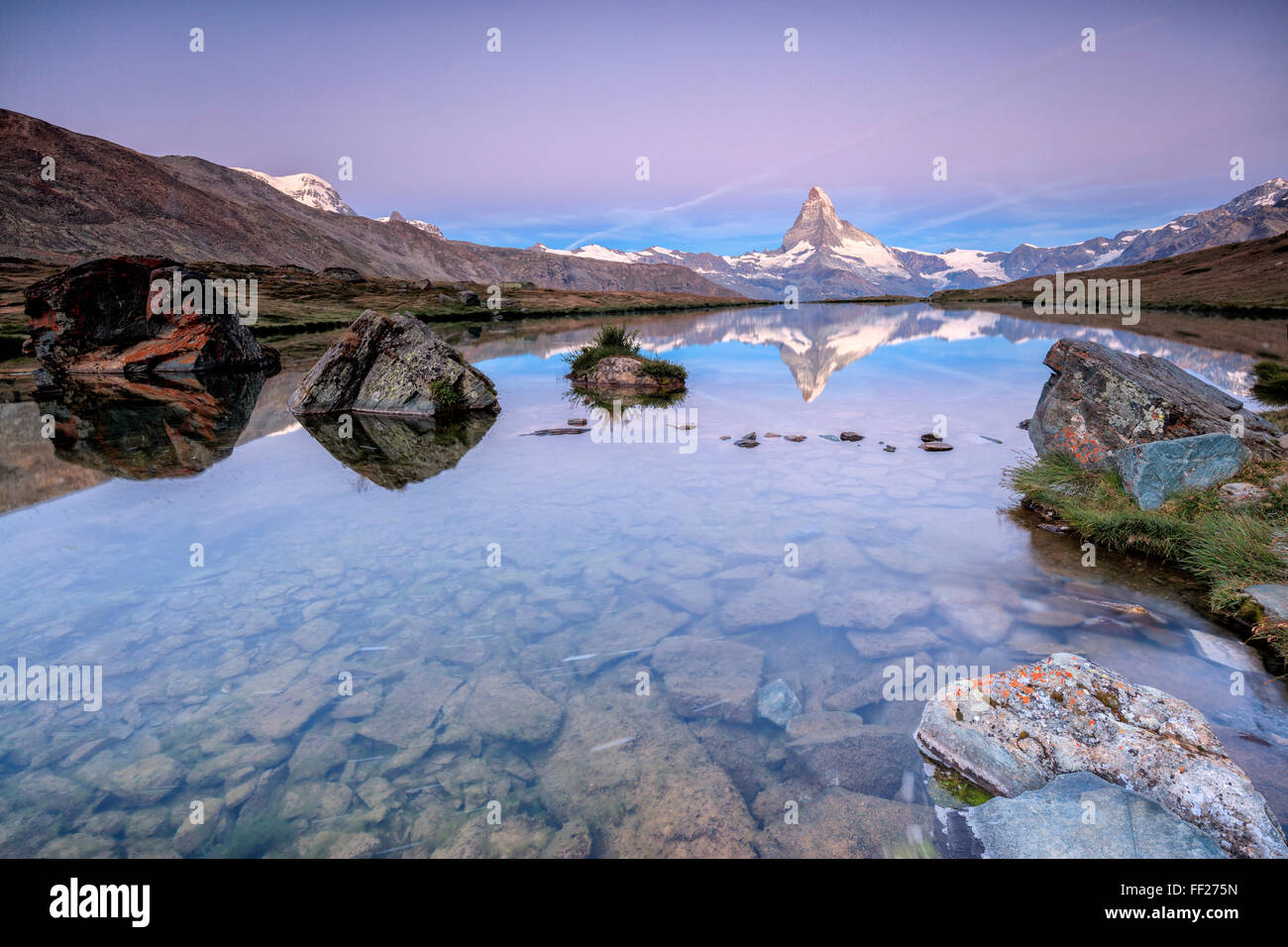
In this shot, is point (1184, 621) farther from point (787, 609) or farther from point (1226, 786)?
point (787, 609)

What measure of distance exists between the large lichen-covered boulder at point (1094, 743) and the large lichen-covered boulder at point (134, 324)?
33.6 metres

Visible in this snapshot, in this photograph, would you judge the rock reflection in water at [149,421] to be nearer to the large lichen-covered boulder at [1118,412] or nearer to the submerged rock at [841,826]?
the submerged rock at [841,826]

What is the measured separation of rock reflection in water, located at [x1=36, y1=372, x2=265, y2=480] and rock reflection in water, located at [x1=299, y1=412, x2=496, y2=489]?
2.37 m

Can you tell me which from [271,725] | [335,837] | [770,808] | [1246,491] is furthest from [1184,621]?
[271,725]

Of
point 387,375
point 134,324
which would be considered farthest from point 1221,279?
point 134,324

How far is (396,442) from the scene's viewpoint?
1545 centimetres

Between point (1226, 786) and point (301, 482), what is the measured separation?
13.4m

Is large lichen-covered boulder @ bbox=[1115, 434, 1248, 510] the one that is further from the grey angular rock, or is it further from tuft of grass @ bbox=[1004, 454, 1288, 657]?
the grey angular rock

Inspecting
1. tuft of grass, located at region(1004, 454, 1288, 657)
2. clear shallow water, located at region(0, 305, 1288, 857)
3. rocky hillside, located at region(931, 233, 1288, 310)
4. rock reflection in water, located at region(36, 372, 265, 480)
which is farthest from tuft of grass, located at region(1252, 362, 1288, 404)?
rocky hillside, located at region(931, 233, 1288, 310)

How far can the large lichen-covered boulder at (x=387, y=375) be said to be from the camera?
18875 mm

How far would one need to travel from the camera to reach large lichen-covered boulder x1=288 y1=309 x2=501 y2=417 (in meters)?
18.9

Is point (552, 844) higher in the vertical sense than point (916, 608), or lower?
lower

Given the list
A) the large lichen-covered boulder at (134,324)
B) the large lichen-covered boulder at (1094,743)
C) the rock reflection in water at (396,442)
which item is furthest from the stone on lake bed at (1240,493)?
the large lichen-covered boulder at (134,324)

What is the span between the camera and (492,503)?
10734 mm
